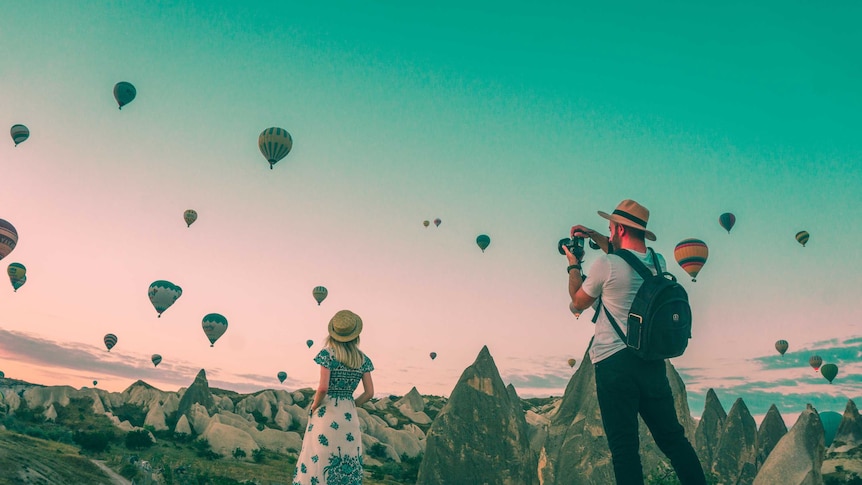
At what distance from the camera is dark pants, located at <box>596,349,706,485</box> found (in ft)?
14.2

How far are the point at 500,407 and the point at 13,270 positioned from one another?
146 ft

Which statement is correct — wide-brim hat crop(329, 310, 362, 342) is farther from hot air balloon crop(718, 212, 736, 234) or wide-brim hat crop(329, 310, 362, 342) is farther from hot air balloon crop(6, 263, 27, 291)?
hot air balloon crop(6, 263, 27, 291)

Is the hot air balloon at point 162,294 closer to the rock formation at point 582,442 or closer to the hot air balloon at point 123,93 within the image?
the hot air balloon at point 123,93

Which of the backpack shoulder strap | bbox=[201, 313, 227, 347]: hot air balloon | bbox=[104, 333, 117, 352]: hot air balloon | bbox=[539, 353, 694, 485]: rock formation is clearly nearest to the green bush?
bbox=[201, 313, 227, 347]: hot air balloon

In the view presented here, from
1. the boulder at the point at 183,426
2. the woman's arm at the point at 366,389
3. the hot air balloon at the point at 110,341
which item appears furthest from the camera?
the hot air balloon at the point at 110,341

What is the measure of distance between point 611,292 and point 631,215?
655 mm

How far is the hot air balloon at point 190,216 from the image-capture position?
5675 cm

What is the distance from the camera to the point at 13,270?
184ft

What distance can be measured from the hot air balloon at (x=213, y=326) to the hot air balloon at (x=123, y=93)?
18628mm

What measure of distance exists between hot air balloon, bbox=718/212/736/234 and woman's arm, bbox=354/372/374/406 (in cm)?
4985

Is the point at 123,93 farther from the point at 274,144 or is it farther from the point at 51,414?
the point at 51,414

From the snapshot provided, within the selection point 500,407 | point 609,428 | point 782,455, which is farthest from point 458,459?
point 609,428

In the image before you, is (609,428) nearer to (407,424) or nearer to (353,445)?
(353,445)

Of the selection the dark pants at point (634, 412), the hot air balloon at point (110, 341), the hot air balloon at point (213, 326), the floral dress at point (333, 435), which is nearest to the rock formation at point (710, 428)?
the hot air balloon at point (213, 326)
